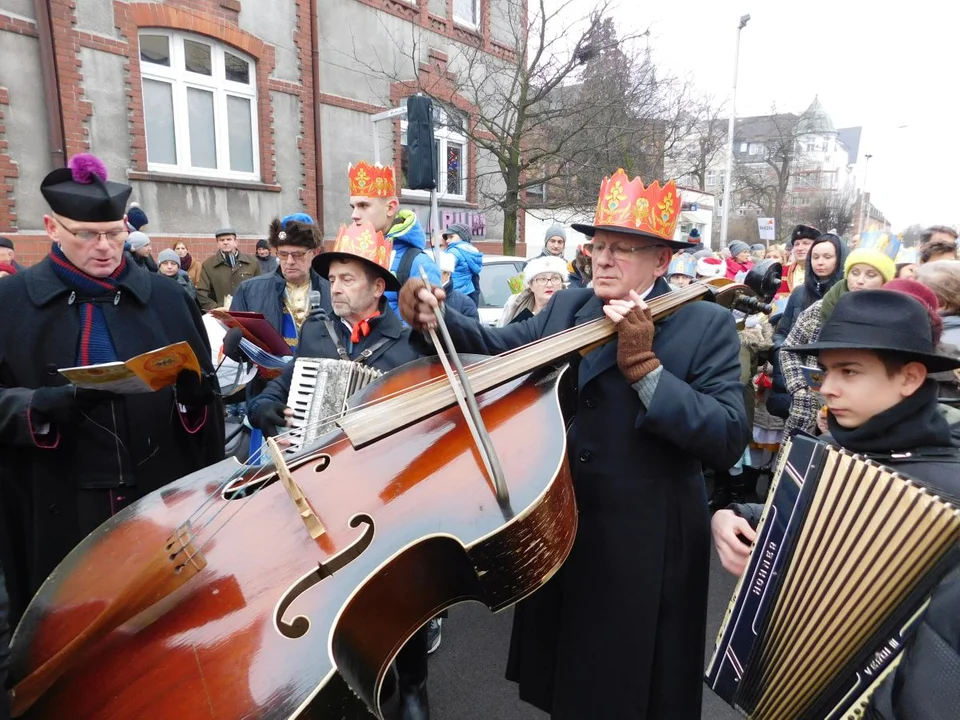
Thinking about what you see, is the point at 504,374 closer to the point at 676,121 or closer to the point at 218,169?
the point at 218,169

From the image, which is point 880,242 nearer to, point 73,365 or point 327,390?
point 327,390

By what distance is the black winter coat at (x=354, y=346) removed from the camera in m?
2.59

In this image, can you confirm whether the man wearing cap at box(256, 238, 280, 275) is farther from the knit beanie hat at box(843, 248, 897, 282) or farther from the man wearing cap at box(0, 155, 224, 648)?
the knit beanie hat at box(843, 248, 897, 282)

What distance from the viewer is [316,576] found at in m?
1.26

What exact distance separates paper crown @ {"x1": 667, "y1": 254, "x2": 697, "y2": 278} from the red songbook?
Answer: 12.5 ft

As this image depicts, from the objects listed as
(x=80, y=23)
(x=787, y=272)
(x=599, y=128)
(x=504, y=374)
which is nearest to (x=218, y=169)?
(x=80, y=23)

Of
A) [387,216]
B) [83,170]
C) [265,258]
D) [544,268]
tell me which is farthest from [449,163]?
[83,170]

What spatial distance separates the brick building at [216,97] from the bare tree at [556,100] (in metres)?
0.32

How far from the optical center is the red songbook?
9.94 ft

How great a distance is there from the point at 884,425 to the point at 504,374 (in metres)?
1.00

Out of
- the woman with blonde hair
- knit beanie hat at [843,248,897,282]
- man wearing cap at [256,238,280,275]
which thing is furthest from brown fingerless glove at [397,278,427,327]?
man wearing cap at [256,238,280,275]

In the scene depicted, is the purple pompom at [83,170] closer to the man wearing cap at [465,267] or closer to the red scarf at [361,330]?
the red scarf at [361,330]

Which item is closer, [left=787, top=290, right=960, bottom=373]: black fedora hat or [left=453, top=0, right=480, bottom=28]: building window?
[left=787, top=290, right=960, bottom=373]: black fedora hat

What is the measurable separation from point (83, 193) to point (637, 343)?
6.69 feet
